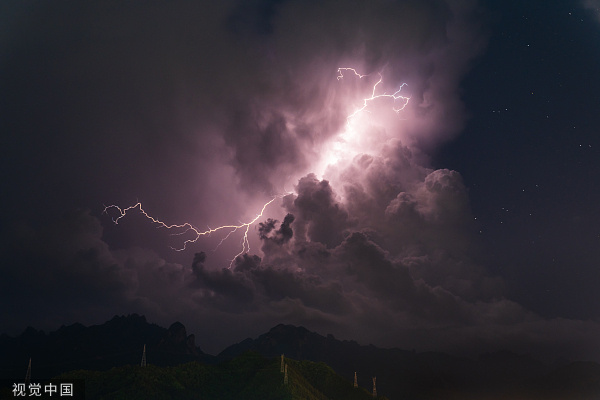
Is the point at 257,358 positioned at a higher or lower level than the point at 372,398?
higher

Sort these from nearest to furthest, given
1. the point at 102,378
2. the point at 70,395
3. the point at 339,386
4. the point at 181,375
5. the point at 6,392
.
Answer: the point at 6,392 < the point at 70,395 < the point at 102,378 < the point at 181,375 < the point at 339,386

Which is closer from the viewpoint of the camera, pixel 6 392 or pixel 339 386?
pixel 6 392

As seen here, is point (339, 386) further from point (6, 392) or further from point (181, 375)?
point (6, 392)

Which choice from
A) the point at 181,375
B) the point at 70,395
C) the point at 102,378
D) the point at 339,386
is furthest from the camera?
the point at 339,386

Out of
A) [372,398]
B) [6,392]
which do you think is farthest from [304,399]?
[6,392]

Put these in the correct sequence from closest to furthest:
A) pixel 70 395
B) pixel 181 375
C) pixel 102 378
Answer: pixel 70 395
pixel 102 378
pixel 181 375

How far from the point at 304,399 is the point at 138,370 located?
148ft

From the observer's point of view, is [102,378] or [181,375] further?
[181,375]

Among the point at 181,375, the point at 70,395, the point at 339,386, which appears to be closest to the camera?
the point at 70,395

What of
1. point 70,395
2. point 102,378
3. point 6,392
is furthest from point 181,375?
point 6,392

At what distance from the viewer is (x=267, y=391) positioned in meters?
123

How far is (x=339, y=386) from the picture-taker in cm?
14438

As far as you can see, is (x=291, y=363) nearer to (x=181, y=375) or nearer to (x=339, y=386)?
(x=339, y=386)

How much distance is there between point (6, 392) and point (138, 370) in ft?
104
